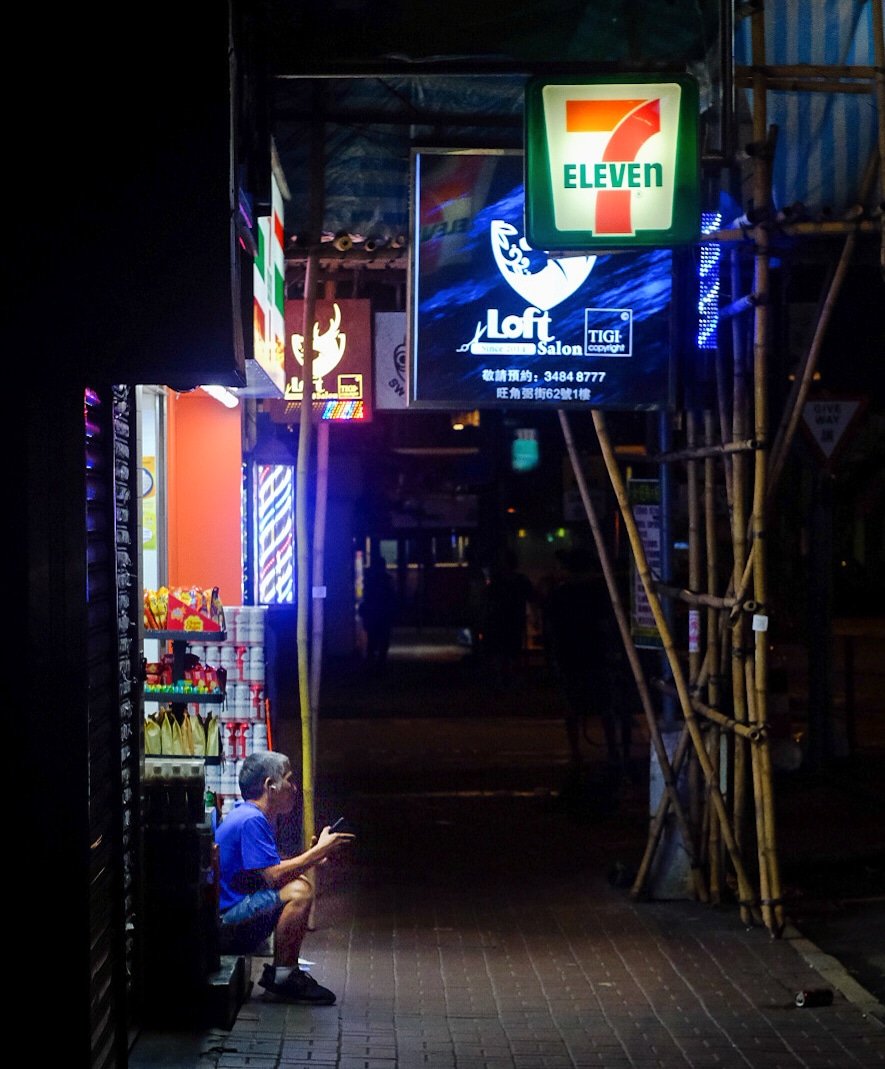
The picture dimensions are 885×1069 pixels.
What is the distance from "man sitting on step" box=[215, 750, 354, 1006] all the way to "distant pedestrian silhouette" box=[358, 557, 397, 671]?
16.7 m

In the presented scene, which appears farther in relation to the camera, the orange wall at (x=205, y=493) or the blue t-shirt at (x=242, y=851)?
the orange wall at (x=205, y=493)

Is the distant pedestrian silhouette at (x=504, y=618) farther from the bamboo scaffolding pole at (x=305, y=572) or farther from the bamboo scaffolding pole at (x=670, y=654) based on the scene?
the bamboo scaffolding pole at (x=305, y=572)

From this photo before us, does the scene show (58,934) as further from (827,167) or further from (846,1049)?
(827,167)

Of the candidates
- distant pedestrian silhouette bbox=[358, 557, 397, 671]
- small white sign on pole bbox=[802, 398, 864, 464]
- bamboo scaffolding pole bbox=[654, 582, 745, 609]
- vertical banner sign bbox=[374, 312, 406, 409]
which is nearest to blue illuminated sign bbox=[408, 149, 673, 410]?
bamboo scaffolding pole bbox=[654, 582, 745, 609]

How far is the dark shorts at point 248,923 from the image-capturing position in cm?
646

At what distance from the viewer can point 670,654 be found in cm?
810

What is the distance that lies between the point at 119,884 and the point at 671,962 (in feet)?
11.8

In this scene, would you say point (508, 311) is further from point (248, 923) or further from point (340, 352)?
point (248, 923)

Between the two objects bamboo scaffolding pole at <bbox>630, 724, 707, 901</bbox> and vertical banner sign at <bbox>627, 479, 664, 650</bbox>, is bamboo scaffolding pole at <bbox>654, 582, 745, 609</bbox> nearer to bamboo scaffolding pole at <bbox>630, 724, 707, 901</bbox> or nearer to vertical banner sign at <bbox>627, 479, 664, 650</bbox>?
vertical banner sign at <bbox>627, 479, 664, 650</bbox>

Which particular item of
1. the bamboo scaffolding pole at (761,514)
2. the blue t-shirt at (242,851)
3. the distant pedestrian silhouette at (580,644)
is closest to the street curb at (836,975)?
the bamboo scaffolding pole at (761,514)

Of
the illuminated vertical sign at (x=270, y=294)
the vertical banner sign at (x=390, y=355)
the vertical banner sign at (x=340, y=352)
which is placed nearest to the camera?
the illuminated vertical sign at (x=270, y=294)

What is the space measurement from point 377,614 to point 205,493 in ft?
46.6

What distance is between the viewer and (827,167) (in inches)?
315

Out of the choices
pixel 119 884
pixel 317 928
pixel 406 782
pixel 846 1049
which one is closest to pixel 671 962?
pixel 846 1049
